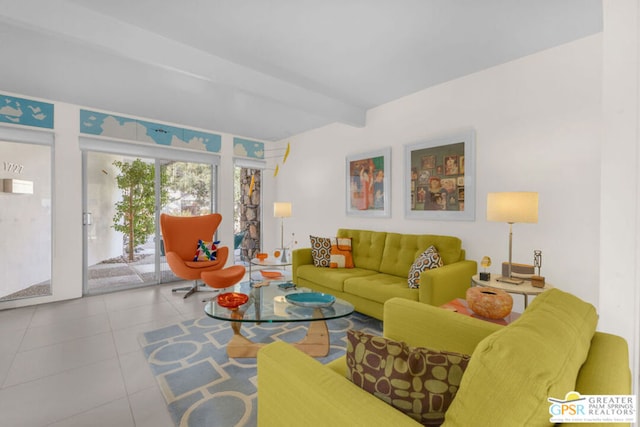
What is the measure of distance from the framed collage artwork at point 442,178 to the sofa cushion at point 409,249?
0.32m

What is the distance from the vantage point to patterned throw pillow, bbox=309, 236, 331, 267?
3.92m

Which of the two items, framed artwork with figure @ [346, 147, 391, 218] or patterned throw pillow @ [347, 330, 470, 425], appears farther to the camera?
framed artwork with figure @ [346, 147, 391, 218]

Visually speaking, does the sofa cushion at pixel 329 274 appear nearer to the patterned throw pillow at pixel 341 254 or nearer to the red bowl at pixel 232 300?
the patterned throw pillow at pixel 341 254

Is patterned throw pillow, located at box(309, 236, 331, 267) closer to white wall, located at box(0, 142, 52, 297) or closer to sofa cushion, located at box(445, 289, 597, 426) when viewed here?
sofa cushion, located at box(445, 289, 597, 426)

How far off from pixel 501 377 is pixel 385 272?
2.96 meters

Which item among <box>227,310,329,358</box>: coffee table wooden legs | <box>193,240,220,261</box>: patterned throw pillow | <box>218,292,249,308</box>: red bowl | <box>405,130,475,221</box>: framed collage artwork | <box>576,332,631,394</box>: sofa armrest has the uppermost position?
<box>405,130,475,221</box>: framed collage artwork

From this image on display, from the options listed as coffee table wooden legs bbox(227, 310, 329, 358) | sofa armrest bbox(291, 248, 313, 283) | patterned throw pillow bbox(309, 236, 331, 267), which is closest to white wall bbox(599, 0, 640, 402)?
coffee table wooden legs bbox(227, 310, 329, 358)

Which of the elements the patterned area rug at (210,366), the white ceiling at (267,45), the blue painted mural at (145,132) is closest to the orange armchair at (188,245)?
the patterned area rug at (210,366)

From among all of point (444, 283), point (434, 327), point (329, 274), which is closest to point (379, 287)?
point (444, 283)

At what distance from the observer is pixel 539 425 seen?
2.22ft

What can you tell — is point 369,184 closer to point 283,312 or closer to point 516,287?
point 516,287

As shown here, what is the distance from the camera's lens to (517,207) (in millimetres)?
2432

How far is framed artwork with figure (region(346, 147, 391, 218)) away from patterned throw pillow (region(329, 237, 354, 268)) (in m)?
0.64

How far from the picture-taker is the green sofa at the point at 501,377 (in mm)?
704
